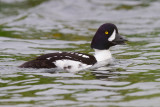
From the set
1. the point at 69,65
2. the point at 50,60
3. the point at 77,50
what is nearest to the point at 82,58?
the point at 69,65

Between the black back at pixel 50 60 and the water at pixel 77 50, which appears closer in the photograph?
the water at pixel 77 50

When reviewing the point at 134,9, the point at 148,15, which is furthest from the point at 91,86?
the point at 134,9

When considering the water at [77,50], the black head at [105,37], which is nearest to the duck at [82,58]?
the black head at [105,37]

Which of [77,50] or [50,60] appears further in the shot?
[77,50]

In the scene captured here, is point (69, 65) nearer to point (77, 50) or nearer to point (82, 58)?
point (82, 58)

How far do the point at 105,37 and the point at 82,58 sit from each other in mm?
1087

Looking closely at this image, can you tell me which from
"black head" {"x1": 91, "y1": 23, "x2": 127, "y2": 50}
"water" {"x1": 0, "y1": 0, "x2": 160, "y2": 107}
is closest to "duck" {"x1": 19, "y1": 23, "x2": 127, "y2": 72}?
"black head" {"x1": 91, "y1": 23, "x2": 127, "y2": 50}

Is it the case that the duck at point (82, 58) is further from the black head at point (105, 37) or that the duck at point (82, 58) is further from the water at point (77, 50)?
the water at point (77, 50)

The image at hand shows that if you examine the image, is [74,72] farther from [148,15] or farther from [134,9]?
[134,9]

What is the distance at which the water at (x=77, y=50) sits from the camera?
816 centimetres

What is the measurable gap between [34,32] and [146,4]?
349 inches

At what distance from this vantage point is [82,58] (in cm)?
1072

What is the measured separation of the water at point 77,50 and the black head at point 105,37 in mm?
599

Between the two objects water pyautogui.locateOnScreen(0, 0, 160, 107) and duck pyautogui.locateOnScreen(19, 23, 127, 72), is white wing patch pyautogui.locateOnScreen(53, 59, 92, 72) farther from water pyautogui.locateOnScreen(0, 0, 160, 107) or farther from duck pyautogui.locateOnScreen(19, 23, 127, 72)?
water pyautogui.locateOnScreen(0, 0, 160, 107)
